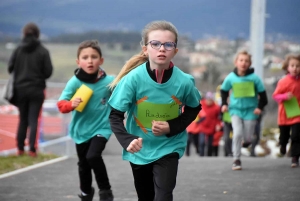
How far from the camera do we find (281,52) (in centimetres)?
2703

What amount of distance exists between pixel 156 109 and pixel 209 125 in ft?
37.2

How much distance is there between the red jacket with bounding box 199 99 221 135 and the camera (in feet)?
56.0

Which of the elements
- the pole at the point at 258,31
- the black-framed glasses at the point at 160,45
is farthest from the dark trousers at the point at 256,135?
the black-framed glasses at the point at 160,45

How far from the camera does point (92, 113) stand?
7.86 m

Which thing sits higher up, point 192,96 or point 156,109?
point 192,96

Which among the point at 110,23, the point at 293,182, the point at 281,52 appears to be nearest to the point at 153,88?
the point at 293,182

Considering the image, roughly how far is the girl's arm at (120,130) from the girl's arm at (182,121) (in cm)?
36

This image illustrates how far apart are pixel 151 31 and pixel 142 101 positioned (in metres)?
0.58

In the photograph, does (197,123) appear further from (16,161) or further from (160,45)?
(160,45)

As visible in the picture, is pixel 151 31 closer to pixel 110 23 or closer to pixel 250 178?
pixel 250 178

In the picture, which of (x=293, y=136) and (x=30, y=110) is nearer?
(x=293, y=136)

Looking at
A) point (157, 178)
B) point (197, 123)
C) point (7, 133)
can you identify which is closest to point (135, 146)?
point (157, 178)

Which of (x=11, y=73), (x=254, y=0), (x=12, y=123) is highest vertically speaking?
(x=254, y=0)

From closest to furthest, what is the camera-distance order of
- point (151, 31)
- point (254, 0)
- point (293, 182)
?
point (151, 31), point (293, 182), point (254, 0)
